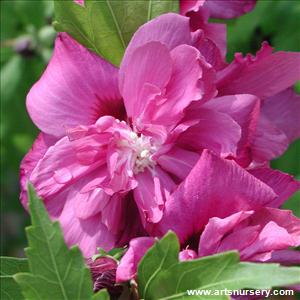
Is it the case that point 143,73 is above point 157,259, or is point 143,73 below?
above

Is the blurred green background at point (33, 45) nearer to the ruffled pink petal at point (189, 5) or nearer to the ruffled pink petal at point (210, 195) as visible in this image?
the ruffled pink petal at point (189, 5)

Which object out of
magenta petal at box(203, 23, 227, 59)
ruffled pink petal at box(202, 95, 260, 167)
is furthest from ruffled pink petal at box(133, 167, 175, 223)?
magenta petal at box(203, 23, 227, 59)

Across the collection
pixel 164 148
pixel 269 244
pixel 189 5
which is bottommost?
pixel 269 244

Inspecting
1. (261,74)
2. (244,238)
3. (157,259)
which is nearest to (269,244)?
(244,238)

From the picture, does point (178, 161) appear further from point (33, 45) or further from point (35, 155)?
point (33, 45)

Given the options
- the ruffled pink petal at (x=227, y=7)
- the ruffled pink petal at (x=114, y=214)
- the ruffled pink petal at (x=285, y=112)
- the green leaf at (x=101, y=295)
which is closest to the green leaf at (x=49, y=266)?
the green leaf at (x=101, y=295)

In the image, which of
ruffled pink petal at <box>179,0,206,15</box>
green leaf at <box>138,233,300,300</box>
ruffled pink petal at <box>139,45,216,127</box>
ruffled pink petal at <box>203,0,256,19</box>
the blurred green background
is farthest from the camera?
the blurred green background

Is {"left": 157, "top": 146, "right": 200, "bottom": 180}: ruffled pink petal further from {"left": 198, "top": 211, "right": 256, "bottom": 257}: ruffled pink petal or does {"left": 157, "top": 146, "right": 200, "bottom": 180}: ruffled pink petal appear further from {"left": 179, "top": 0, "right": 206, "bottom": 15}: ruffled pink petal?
{"left": 179, "top": 0, "right": 206, "bottom": 15}: ruffled pink petal
